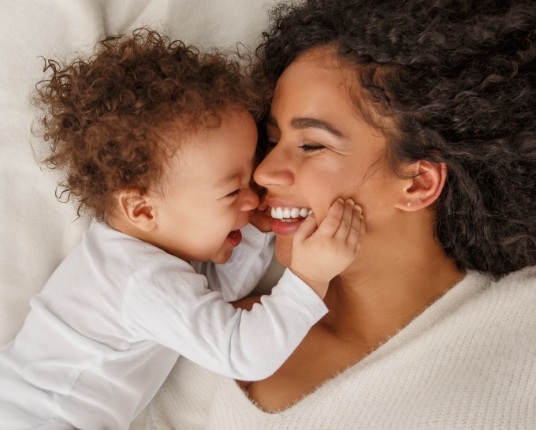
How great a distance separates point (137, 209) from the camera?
1.80 meters

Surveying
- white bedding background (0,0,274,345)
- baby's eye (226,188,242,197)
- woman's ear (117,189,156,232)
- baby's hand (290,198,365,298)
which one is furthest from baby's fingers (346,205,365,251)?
white bedding background (0,0,274,345)

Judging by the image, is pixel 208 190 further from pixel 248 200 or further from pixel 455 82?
pixel 455 82

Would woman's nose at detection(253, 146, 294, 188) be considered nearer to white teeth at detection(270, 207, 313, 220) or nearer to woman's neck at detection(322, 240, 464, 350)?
white teeth at detection(270, 207, 313, 220)

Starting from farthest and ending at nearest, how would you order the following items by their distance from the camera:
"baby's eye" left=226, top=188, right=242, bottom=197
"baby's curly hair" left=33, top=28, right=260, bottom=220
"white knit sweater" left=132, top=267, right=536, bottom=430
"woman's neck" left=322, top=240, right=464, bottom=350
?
"woman's neck" left=322, top=240, right=464, bottom=350 < "baby's eye" left=226, top=188, right=242, bottom=197 < "baby's curly hair" left=33, top=28, right=260, bottom=220 < "white knit sweater" left=132, top=267, right=536, bottom=430

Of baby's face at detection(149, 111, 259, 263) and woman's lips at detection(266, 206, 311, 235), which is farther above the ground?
baby's face at detection(149, 111, 259, 263)

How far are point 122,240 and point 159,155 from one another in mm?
307

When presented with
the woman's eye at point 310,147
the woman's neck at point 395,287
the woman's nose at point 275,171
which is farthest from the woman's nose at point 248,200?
the woman's neck at point 395,287

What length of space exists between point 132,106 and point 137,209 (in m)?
0.30

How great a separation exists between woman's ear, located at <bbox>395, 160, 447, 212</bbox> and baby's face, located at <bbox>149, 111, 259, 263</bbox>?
433mm

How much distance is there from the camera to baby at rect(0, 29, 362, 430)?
5.54 ft

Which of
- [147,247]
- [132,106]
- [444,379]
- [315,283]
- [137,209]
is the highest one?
[132,106]

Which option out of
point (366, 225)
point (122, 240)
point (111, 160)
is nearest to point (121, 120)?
point (111, 160)

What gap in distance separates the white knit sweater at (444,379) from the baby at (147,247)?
0.21 m

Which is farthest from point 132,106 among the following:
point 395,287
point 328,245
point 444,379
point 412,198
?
point 444,379
